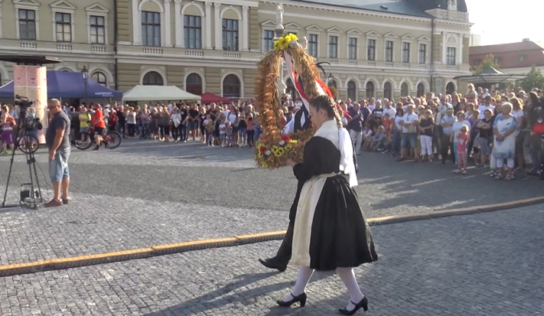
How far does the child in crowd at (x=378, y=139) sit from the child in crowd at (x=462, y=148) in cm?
565

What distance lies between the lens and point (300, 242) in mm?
5168

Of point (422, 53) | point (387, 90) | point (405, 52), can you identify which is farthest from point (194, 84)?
point (422, 53)

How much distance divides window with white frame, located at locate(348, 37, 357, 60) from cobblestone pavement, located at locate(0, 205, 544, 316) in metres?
47.2

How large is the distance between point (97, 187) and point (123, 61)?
31067mm

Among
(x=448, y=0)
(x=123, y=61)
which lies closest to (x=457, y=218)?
(x=123, y=61)

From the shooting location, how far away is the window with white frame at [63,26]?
131 feet

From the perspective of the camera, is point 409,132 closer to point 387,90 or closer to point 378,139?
point 378,139

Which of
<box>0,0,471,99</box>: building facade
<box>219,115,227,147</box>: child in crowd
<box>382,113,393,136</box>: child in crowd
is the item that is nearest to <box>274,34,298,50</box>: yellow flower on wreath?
<box>382,113,393,136</box>: child in crowd

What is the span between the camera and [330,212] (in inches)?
197

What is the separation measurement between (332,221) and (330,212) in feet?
0.26

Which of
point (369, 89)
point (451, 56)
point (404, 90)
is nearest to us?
point (369, 89)

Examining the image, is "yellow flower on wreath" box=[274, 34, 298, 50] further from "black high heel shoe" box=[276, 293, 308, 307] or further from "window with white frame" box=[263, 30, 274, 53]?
"window with white frame" box=[263, 30, 274, 53]

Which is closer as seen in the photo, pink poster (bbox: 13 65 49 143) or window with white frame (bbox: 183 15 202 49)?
pink poster (bbox: 13 65 49 143)

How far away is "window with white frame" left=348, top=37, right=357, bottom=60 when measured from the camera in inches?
2101
